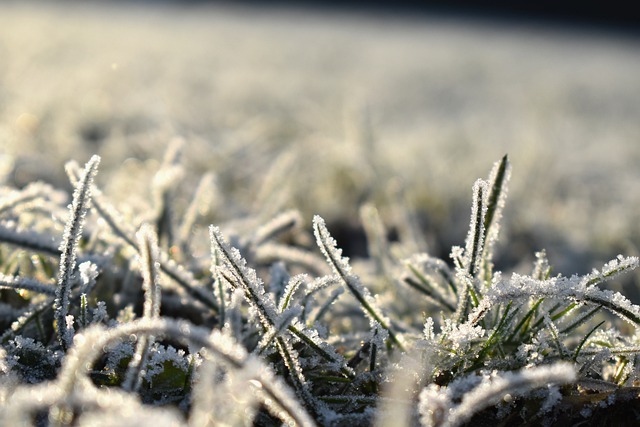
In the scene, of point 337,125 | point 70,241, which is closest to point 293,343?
point 70,241

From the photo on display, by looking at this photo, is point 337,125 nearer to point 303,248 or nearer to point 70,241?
point 303,248

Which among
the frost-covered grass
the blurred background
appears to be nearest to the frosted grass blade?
the frost-covered grass

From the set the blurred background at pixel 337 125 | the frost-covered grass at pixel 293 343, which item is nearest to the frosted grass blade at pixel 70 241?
the frost-covered grass at pixel 293 343

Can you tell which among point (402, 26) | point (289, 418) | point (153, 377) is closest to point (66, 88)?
point (153, 377)

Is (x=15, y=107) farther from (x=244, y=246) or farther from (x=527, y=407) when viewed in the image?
(x=527, y=407)

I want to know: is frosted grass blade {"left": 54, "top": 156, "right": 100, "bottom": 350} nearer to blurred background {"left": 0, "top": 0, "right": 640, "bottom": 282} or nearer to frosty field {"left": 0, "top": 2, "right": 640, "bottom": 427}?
frosty field {"left": 0, "top": 2, "right": 640, "bottom": 427}
